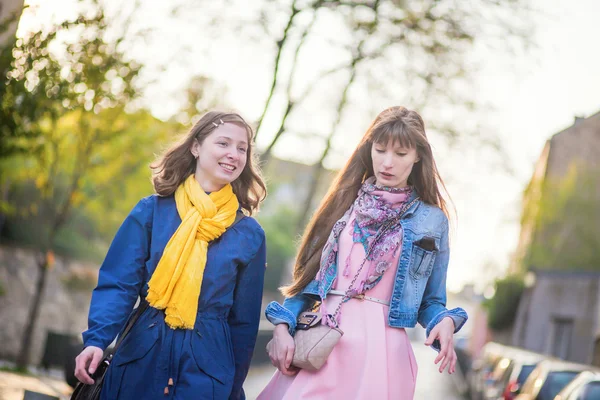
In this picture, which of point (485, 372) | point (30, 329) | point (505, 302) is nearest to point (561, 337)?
point (505, 302)

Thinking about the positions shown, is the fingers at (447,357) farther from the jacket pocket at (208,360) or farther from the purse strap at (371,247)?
the jacket pocket at (208,360)

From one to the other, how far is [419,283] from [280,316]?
2.25ft

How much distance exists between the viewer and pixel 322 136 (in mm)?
21125

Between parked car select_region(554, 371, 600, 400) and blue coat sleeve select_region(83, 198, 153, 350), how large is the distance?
486cm

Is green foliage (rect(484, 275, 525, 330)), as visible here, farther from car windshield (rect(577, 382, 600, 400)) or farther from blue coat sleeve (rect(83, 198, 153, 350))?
blue coat sleeve (rect(83, 198, 153, 350))

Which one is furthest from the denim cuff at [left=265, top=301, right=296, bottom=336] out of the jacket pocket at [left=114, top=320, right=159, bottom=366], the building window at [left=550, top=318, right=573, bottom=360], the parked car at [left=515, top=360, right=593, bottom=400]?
the building window at [left=550, top=318, right=573, bottom=360]

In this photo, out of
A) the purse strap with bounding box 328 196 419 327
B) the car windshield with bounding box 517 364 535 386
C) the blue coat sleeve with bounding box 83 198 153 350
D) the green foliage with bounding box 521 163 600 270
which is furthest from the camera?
the green foliage with bounding box 521 163 600 270

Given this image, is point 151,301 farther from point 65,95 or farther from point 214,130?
Result: point 65,95

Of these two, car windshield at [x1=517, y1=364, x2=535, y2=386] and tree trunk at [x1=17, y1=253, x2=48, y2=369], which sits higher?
car windshield at [x1=517, y1=364, x2=535, y2=386]

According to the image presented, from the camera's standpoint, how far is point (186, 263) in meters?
4.36

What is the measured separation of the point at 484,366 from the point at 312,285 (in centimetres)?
1494

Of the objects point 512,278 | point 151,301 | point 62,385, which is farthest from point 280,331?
point 512,278

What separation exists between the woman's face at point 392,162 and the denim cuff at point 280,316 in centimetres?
79

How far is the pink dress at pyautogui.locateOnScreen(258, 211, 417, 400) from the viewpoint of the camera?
4227mm
